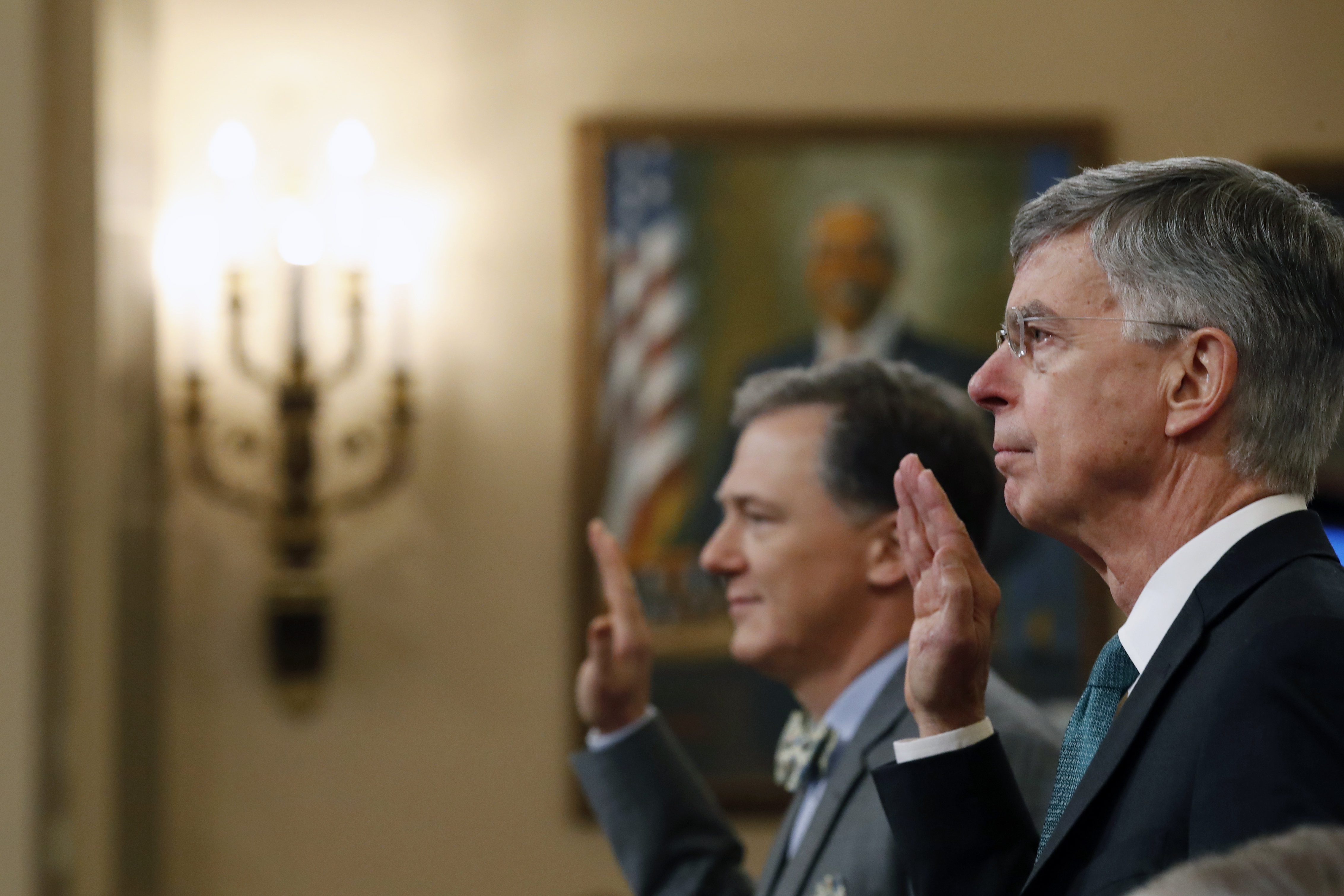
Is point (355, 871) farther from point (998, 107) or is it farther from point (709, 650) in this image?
point (998, 107)

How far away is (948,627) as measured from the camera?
114 centimetres

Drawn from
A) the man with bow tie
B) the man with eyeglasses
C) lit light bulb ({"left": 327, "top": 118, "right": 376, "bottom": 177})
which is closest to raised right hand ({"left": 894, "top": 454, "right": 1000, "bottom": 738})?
the man with eyeglasses

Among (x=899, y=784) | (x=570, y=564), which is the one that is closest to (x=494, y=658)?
(x=570, y=564)

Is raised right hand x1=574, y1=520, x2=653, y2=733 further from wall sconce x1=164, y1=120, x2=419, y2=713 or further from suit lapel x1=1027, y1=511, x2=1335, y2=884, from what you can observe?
wall sconce x1=164, y1=120, x2=419, y2=713

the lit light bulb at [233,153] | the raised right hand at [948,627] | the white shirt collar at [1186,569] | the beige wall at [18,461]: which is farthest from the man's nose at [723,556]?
the lit light bulb at [233,153]

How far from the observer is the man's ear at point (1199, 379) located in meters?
1.11

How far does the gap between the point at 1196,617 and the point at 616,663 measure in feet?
3.59

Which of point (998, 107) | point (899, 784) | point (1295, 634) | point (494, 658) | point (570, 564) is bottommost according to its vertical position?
point (494, 658)

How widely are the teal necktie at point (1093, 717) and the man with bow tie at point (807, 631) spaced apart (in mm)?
332

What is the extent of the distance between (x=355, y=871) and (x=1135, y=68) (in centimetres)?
269

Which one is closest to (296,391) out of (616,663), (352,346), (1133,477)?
(352,346)

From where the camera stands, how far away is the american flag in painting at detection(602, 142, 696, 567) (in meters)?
3.31

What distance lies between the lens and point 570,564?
3.31 metres

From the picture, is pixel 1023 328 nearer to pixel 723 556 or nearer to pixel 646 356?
pixel 723 556
